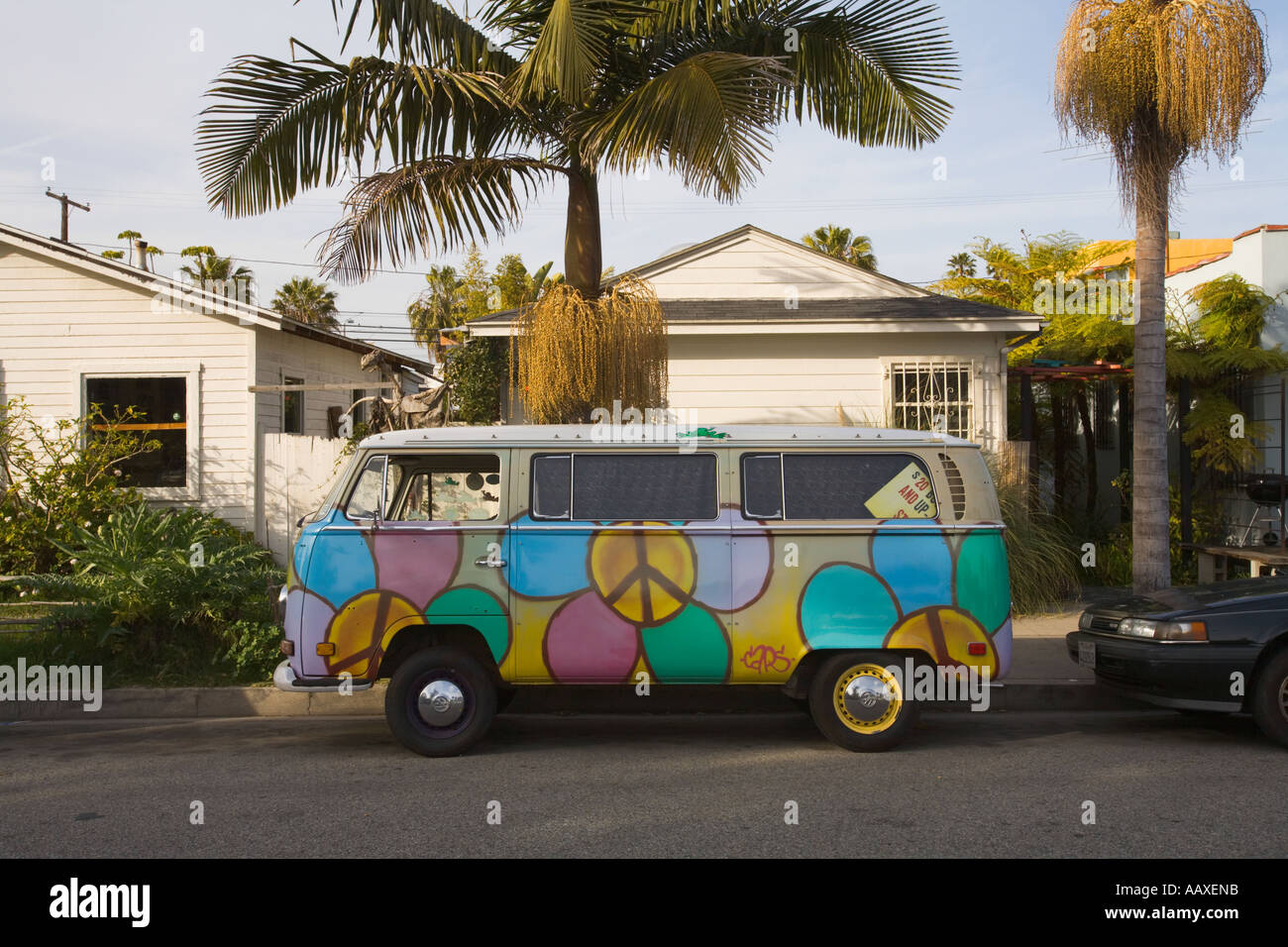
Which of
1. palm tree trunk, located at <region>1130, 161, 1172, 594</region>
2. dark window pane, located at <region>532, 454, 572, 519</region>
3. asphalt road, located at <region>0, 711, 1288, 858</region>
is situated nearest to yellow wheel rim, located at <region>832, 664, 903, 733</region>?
asphalt road, located at <region>0, 711, 1288, 858</region>

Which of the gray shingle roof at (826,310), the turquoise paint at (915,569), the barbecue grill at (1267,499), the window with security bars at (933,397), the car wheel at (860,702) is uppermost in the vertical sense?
the gray shingle roof at (826,310)

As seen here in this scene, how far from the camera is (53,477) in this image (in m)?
13.2

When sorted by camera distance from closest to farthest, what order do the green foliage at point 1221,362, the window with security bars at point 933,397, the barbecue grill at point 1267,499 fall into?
1. the barbecue grill at point 1267,499
2. the window with security bars at point 933,397
3. the green foliage at point 1221,362

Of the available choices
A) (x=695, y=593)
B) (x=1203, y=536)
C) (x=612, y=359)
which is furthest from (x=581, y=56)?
(x=1203, y=536)

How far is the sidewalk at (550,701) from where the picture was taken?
843 centimetres

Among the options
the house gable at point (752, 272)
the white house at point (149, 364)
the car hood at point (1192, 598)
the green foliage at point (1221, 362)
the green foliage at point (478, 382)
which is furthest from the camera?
the green foliage at point (478, 382)

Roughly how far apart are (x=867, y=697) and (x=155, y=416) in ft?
36.5

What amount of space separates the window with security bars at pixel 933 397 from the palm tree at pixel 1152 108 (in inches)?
144

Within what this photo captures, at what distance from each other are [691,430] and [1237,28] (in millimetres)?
6274

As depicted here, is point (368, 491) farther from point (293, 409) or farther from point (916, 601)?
point (293, 409)

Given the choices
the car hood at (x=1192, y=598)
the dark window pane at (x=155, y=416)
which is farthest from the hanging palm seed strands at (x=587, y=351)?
the dark window pane at (x=155, y=416)

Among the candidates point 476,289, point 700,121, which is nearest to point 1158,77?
point 700,121

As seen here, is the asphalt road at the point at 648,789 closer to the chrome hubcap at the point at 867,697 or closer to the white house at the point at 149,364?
the chrome hubcap at the point at 867,697

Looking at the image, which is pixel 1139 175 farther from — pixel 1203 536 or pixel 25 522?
pixel 25 522
